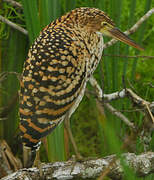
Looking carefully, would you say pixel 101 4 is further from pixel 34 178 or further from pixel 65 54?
pixel 34 178

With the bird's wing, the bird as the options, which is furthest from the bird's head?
the bird's wing

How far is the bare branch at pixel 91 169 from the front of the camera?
1452 millimetres

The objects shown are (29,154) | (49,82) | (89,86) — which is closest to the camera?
(49,82)

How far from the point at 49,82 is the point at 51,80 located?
0.01m

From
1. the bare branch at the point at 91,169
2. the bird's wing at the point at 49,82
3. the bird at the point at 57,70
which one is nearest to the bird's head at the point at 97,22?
the bird at the point at 57,70

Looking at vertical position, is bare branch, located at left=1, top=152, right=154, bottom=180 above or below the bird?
below

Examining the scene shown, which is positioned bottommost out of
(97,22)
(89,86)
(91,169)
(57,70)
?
(91,169)

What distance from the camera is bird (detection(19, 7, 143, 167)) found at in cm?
144

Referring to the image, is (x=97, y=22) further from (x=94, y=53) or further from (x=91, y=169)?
(x=91, y=169)

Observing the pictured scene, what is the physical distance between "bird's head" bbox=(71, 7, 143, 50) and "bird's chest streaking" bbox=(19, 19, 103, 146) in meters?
0.09

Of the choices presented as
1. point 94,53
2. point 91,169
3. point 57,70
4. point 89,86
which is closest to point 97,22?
point 94,53

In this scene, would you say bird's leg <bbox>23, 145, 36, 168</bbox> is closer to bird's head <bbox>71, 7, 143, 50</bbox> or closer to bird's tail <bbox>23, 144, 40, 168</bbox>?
bird's tail <bbox>23, 144, 40, 168</bbox>

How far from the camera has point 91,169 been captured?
1.47 m

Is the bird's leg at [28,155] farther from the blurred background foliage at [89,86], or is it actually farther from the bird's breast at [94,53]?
the bird's breast at [94,53]
